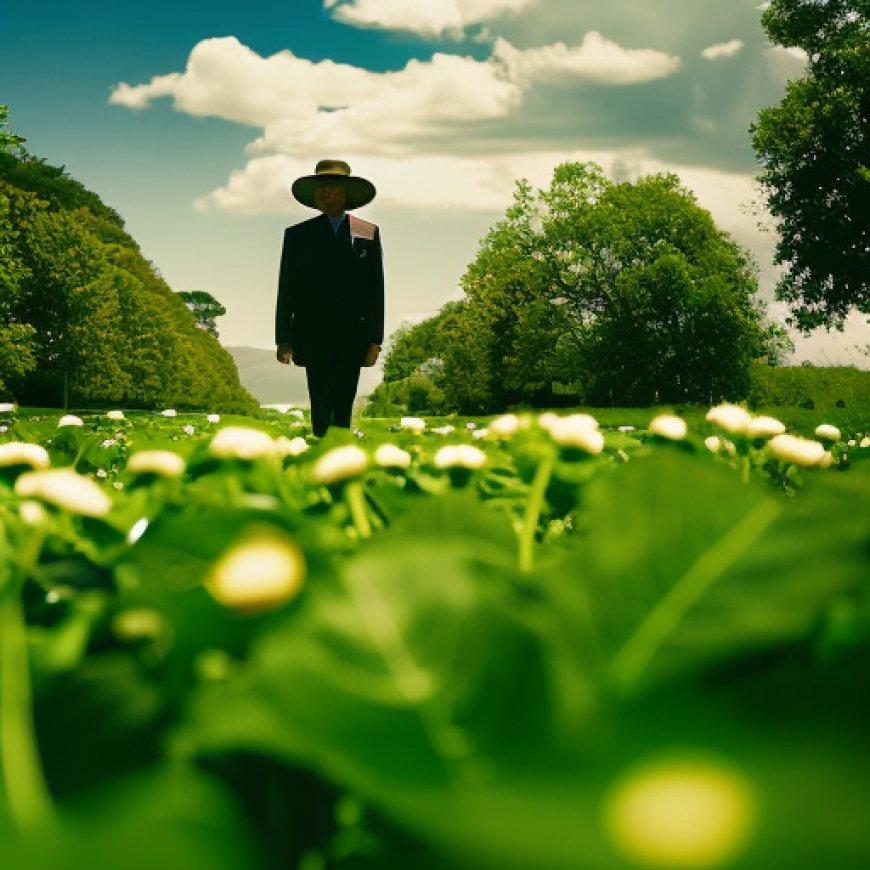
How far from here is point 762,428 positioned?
4.58 feet

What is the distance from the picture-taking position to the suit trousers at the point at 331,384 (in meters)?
7.24

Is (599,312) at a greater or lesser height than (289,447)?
greater

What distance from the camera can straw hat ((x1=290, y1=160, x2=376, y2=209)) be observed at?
7.63 metres

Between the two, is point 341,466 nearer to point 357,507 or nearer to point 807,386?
point 357,507

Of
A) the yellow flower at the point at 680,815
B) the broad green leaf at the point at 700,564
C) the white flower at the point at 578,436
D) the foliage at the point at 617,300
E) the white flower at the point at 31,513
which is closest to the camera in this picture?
the yellow flower at the point at 680,815

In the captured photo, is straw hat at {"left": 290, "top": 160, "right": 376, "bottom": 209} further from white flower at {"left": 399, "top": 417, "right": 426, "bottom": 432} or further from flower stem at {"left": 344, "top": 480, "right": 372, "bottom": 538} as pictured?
flower stem at {"left": 344, "top": 480, "right": 372, "bottom": 538}

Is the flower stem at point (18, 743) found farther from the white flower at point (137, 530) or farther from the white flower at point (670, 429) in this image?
the white flower at point (670, 429)

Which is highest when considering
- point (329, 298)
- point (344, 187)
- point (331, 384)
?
point (344, 187)

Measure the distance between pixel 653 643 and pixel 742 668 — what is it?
0.11 feet

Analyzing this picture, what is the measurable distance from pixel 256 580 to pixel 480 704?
13cm

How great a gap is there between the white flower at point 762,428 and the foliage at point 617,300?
3718 cm

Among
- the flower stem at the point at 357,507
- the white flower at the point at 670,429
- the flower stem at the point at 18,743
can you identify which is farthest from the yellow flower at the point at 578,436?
the flower stem at the point at 18,743

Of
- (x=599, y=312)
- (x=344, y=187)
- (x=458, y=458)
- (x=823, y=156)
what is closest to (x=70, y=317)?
(x=599, y=312)

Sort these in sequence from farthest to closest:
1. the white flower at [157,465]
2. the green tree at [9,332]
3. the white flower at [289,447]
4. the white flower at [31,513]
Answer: the green tree at [9,332] < the white flower at [289,447] < the white flower at [157,465] < the white flower at [31,513]
